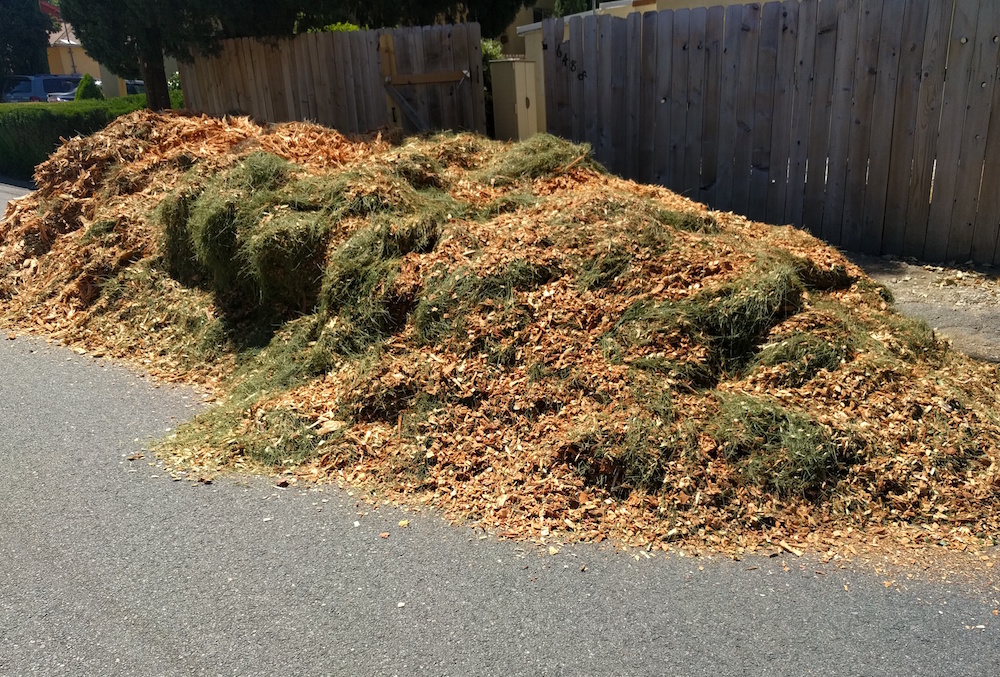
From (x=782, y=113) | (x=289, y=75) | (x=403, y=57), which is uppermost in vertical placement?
(x=403, y=57)

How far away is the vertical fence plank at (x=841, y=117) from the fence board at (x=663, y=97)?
5.31ft

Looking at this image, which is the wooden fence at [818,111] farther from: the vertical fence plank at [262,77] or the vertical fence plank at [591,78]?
the vertical fence plank at [262,77]

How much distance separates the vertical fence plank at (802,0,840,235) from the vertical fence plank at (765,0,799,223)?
0.68 feet

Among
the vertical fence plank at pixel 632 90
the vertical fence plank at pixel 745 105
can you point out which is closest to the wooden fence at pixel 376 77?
the vertical fence plank at pixel 632 90

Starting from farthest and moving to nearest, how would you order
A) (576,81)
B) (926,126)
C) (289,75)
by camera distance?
(289,75) → (576,81) → (926,126)

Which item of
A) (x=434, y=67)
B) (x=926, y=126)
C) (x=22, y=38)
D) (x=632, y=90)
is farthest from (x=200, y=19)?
(x=22, y=38)

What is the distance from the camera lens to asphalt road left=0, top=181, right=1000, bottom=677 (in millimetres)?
3123

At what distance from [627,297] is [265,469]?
236cm

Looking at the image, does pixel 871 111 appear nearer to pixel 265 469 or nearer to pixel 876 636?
pixel 876 636

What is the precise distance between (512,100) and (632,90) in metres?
2.49

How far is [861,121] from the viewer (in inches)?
292

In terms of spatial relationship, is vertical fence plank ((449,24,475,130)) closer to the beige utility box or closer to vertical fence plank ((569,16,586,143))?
the beige utility box

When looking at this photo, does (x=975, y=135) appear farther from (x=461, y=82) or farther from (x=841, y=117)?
(x=461, y=82)

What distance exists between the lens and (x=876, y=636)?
3158 millimetres
